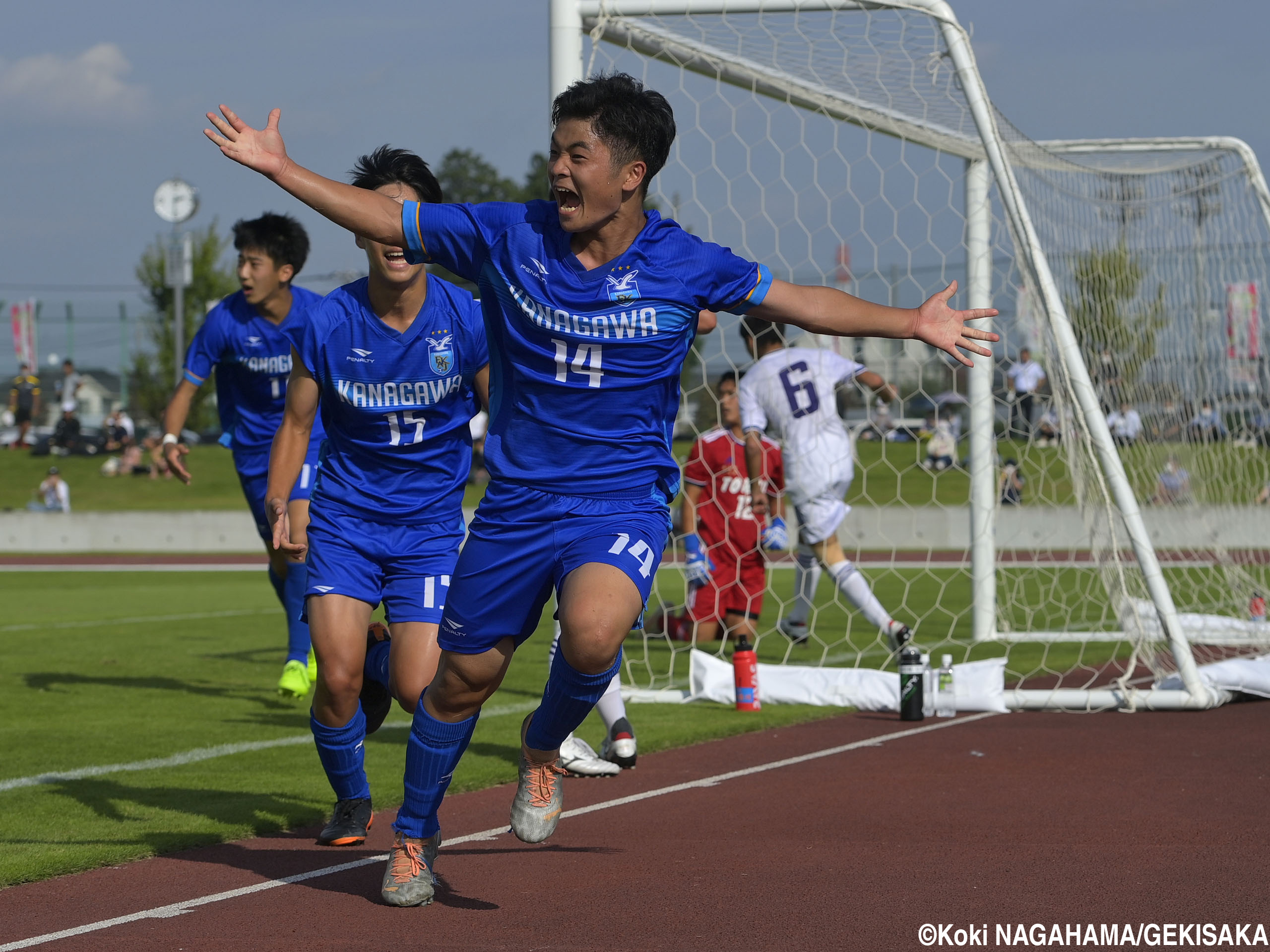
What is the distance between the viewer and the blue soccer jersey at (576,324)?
4031 mm

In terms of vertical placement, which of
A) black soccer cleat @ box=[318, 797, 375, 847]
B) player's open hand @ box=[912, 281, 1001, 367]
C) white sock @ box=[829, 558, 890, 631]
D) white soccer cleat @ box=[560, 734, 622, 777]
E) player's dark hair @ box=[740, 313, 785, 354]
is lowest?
white soccer cleat @ box=[560, 734, 622, 777]

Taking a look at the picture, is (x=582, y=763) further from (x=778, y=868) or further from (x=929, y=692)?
(x=929, y=692)

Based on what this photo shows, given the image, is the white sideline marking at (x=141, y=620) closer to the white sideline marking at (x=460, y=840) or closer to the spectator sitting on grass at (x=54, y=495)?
the white sideline marking at (x=460, y=840)

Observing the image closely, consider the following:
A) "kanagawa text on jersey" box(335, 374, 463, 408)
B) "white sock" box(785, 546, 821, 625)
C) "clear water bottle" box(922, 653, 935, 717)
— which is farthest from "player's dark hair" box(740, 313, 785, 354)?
"kanagawa text on jersey" box(335, 374, 463, 408)

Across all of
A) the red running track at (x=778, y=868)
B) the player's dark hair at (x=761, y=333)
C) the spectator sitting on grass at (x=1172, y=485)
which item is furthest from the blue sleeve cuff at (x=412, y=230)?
the spectator sitting on grass at (x=1172, y=485)

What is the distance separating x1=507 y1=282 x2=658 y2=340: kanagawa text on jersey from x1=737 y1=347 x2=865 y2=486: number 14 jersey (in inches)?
255

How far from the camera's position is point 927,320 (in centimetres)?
415

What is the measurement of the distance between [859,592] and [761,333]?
200 centimetres

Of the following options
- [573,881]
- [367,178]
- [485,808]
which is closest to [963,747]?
[485,808]

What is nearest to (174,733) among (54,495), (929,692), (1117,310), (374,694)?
(374,694)

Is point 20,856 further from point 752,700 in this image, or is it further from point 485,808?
point 752,700

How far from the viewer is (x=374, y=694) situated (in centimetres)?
537

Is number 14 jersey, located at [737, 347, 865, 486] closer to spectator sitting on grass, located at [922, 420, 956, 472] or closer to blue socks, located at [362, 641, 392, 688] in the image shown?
blue socks, located at [362, 641, 392, 688]

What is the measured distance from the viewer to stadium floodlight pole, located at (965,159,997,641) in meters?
10.8
